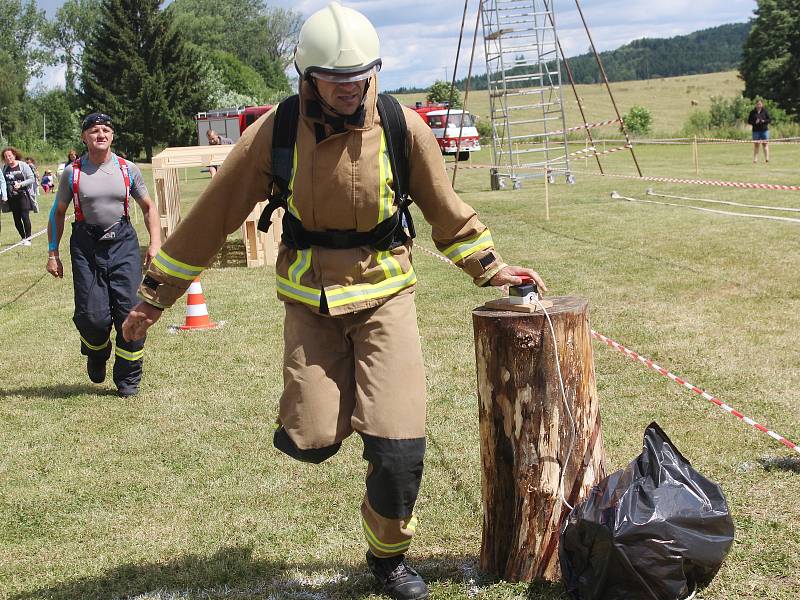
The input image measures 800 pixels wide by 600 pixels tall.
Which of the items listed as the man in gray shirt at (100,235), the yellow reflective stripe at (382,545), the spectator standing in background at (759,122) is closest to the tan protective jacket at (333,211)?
the yellow reflective stripe at (382,545)

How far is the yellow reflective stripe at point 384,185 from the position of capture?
11.3 ft

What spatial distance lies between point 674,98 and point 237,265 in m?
68.8

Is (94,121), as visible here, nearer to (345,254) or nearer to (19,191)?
(345,254)

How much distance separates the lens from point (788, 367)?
22.8 ft

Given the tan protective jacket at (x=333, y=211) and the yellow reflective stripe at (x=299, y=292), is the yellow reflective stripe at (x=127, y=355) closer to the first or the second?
the tan protective jacket at (x=333, y=211)

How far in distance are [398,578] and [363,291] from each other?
1.17 meters

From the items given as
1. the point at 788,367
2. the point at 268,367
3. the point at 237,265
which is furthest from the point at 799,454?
the point at 237,265

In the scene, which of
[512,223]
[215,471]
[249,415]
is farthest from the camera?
[512,223]

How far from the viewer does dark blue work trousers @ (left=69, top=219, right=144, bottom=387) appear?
6.98 meters

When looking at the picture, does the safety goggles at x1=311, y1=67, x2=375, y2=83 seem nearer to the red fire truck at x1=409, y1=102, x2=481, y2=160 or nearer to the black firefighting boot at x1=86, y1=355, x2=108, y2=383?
the black firefighting boot at x1=86, y1=355, x2=108, y2=383

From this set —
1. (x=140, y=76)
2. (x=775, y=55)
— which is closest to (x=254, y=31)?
(x=140, y=76)

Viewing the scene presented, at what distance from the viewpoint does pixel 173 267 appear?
371 cm

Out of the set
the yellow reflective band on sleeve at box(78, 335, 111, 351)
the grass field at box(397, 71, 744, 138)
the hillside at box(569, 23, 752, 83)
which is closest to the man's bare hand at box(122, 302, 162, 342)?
the yellow reflective band on sleeve at box(78, 335, 111, 351)

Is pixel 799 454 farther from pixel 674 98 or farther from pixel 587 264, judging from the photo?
pixel 674 98
